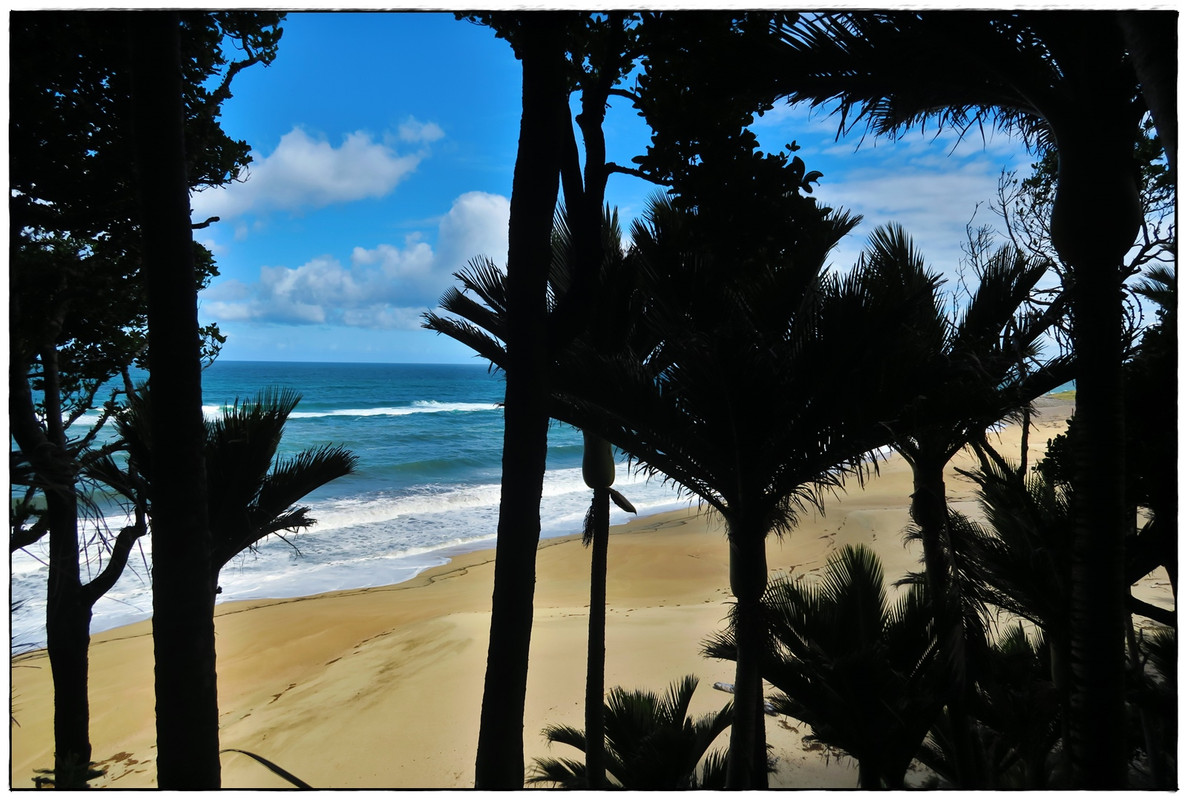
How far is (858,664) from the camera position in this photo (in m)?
2.46

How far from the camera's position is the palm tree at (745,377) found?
236 cm

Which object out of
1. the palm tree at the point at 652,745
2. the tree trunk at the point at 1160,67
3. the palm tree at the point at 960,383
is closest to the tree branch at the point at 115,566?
the palm tree at the point at 652,745

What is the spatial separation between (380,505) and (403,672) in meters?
9.04

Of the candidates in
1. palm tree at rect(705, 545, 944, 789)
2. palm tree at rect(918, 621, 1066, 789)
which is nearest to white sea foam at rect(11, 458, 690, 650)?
palm tree at rect(918, 621, 1066, 789)

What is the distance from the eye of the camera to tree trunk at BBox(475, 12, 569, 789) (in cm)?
210

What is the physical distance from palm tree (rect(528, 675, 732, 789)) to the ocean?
4.24ft

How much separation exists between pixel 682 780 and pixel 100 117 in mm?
4247

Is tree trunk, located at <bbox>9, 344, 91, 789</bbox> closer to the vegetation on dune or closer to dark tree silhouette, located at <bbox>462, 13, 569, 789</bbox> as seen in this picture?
the vegetation on dune

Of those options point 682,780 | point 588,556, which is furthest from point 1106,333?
point 588,556

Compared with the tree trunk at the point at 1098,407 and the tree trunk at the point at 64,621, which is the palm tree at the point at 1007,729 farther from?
the tree trunk at the point at 64,621

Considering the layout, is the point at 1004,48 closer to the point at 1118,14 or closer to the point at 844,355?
the point at 1118,14

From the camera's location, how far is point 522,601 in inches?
84.7

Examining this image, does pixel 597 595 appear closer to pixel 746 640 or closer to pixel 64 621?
pixel 746 640

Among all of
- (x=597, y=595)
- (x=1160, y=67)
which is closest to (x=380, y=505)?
(x=597, y=595)
